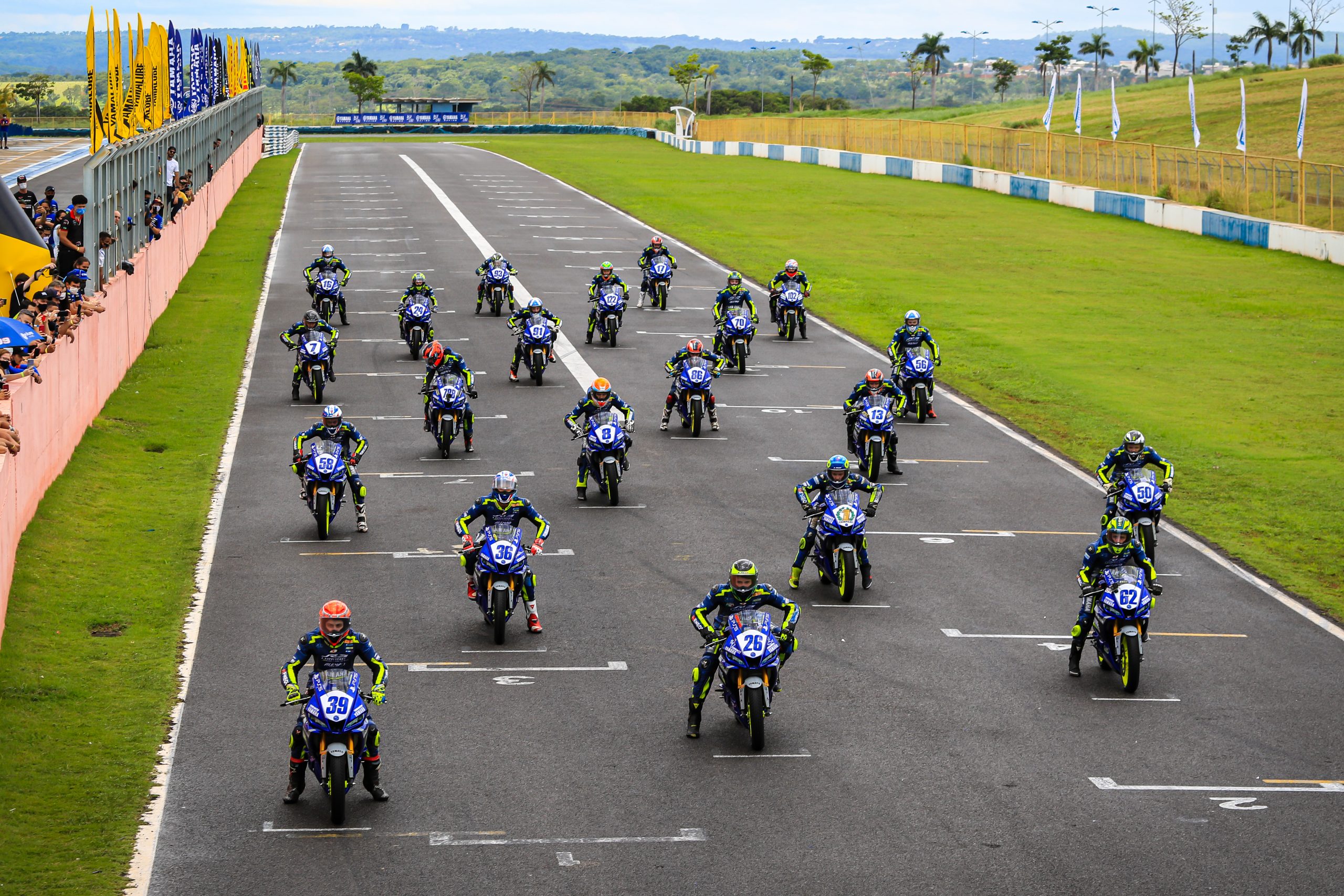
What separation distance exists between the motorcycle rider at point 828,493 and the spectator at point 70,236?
15524 millimetres

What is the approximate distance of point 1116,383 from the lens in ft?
111

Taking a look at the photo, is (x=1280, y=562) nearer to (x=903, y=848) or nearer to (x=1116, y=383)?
(x=903, y=848)

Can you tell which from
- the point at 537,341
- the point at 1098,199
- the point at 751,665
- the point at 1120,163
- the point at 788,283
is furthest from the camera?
the point at 1120,163

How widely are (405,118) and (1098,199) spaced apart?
10451 centimetres

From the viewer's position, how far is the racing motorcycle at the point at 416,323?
34000 mm

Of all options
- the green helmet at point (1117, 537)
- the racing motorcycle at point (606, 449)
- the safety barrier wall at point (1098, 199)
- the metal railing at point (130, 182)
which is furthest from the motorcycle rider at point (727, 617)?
the safety barrier wall at point (1098, 199)

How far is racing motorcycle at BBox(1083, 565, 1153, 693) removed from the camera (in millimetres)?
15961

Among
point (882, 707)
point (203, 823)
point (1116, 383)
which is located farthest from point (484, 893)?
point (1116, 383)

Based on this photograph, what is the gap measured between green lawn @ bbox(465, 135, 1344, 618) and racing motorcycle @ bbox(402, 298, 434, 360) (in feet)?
37.0

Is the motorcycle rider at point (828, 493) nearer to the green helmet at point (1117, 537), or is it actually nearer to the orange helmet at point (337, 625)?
the green helmet at point (1117, 537)

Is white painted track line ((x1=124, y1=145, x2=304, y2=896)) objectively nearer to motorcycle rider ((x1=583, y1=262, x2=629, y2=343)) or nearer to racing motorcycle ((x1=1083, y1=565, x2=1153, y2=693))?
motorcycle rider ((x1=583, y1=262, x2=629, y2=343))

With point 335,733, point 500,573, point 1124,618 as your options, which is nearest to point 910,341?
point 1124,618

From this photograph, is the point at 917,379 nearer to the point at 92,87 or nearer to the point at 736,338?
the point at 736,338

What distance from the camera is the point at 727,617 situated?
1488 cm
